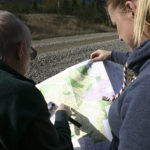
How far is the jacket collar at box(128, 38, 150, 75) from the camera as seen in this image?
951mm

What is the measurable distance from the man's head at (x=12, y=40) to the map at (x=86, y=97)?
2.14ft

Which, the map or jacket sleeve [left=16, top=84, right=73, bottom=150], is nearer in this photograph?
jacket sleeve [left=16, top=84, right=73, bottom=150]

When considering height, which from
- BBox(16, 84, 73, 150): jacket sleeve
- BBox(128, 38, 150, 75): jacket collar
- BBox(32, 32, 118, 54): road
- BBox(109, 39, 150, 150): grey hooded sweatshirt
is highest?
BBox(128, 38, 150, 75): jacket collar

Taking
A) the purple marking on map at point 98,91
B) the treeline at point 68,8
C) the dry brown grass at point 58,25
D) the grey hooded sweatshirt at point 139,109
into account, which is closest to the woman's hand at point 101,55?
the purple marking on map at point 98,91

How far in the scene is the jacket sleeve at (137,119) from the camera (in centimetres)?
84

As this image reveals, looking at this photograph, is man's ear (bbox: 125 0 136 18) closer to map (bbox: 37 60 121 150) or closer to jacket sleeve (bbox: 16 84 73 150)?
jacket sleeve (bbox: 16 84 73 150)

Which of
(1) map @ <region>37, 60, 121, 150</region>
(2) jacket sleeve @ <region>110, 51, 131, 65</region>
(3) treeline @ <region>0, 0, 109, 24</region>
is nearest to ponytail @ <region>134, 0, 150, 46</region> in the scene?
(1) map @ <region>37, 60, 121, 150</region>

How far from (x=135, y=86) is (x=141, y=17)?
340 millimetres

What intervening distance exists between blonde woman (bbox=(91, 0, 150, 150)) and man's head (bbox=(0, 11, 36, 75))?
0.58m

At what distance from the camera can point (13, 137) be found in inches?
41.1

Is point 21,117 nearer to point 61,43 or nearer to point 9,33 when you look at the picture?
point 9,33

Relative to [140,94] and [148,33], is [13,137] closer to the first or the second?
[140,94]

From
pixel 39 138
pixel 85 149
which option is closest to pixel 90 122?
pixel 85 149

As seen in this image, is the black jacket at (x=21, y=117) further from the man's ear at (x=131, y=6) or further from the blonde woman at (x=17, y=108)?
the man's ear at (x=131, y=6)
